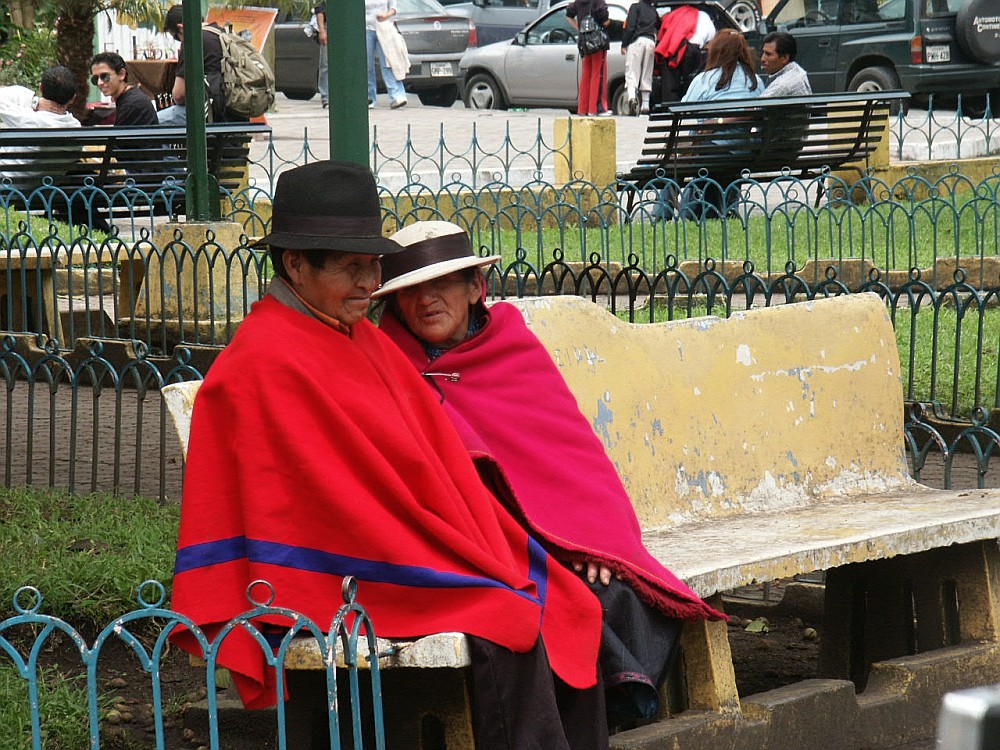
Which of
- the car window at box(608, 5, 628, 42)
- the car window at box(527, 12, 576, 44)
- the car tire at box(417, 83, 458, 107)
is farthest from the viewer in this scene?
the car tire at box(417, 83, 458, 107)

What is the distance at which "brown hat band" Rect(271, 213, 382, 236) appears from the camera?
3.36 m

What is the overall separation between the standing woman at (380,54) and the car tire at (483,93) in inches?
43.1

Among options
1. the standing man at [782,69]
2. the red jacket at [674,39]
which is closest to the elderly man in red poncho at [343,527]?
the standing man at [782,69]

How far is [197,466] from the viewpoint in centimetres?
314

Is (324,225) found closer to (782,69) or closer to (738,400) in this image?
(738,400)

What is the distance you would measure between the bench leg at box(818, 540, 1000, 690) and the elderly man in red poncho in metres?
1.37

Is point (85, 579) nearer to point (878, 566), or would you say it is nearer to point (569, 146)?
point (878, 566)

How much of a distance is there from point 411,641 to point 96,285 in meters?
7.15

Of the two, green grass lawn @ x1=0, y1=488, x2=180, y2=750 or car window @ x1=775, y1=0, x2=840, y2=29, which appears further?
car window @ x1=775, y1=0, x2=840, y2=29

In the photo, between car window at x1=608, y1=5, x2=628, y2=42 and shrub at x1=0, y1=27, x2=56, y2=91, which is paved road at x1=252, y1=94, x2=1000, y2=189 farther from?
shrub at x1=0, y1=27, x2=56, y2=91

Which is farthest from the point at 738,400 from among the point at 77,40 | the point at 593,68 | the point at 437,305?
the point at 77,40

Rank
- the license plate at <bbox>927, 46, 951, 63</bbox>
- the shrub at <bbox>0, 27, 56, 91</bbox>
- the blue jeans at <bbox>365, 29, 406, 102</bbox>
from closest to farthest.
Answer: the license plate at <bbox>927, 46, 951, 63</bbox>, the blue jeans at <bbox>365, 29, 406, 102</bbox>, the shrub at <bbox>0, 27, 56, 91</bbox>

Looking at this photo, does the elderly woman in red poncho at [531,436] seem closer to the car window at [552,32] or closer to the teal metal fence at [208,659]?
the teal metal fence at [208,659]

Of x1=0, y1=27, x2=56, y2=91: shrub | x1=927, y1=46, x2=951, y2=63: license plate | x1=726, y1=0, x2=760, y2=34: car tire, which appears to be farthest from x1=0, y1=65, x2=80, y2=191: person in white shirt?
x1=726, y1=0, x2=760, y2=34: car tire
